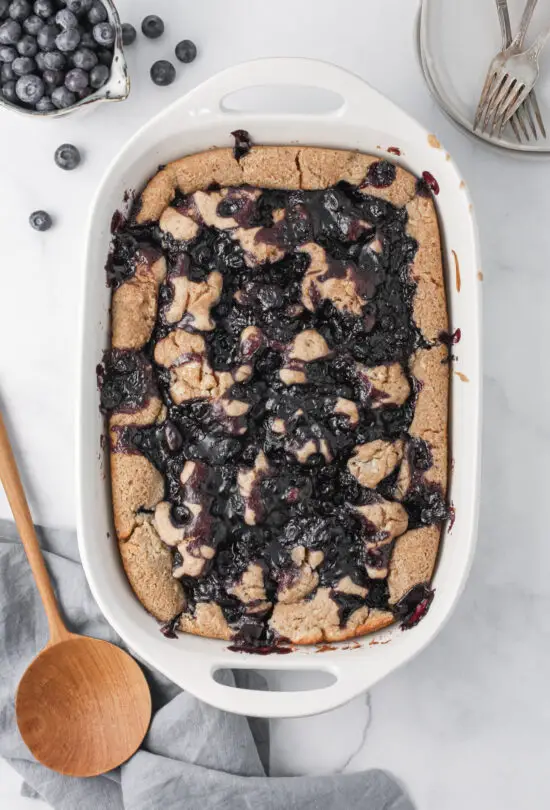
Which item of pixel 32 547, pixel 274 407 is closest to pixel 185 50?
pixel 274 407

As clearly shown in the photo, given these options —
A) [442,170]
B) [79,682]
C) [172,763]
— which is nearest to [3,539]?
[79,682]

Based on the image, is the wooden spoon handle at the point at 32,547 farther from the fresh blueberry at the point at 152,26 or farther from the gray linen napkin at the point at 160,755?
the fresh blueberry at the point at 152,26

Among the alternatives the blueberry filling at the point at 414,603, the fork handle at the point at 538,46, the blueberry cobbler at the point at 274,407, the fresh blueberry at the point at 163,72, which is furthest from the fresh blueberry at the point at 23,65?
the blueberry filling at the point at 414,603

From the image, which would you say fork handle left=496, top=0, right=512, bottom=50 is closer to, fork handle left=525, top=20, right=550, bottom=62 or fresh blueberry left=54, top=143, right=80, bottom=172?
fork handle left=525, top=20, right=550, bottom=62

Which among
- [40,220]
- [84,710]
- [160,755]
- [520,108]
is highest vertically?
[520,108]

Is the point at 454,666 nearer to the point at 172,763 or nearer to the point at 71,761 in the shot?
the point at 172,763

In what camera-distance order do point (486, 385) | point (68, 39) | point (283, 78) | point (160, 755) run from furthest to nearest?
point (486, 385), point (160, 755), point (68, 39), point (283, 78)

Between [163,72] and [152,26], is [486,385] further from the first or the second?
[152,26]
